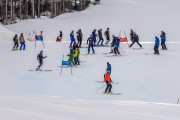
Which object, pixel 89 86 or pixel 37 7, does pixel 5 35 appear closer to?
pixel 89 86

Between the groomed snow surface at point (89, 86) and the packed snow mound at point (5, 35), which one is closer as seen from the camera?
the groomed snow surface at point (89, 86)

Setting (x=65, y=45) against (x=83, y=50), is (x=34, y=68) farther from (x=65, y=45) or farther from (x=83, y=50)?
(x=65, y=45)

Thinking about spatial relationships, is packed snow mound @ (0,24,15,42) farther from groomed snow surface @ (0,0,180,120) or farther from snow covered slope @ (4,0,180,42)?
snow covered slope @ (4,0,180,42)

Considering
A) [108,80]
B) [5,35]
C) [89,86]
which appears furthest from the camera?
[5,35]

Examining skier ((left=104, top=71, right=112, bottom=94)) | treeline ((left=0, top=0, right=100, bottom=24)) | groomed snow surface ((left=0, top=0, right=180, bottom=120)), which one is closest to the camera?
groomed snow surface ((left=0, top=0, right=180, bottom=120))


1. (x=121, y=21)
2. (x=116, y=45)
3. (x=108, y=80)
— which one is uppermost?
(x=121, y=21)

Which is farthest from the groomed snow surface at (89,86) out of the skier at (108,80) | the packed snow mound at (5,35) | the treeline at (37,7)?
the treeline at (37,7)

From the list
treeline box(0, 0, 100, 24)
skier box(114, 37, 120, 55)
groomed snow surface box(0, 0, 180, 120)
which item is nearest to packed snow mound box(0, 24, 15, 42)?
groomed snow surface box(0, 0, 180, 120)

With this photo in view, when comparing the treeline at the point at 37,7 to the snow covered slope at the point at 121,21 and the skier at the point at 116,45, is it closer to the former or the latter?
the snow covered slope at the point at 121,21

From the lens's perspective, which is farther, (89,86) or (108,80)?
(89,86)

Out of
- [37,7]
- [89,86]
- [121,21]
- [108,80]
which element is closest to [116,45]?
[89,86]

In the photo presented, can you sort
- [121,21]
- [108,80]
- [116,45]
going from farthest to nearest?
[121,21], [116,45], [108,80]

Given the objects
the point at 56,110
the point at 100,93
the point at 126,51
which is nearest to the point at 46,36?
the point at 126,51

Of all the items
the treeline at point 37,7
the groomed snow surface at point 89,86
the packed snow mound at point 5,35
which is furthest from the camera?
the treeline at point 37,7
